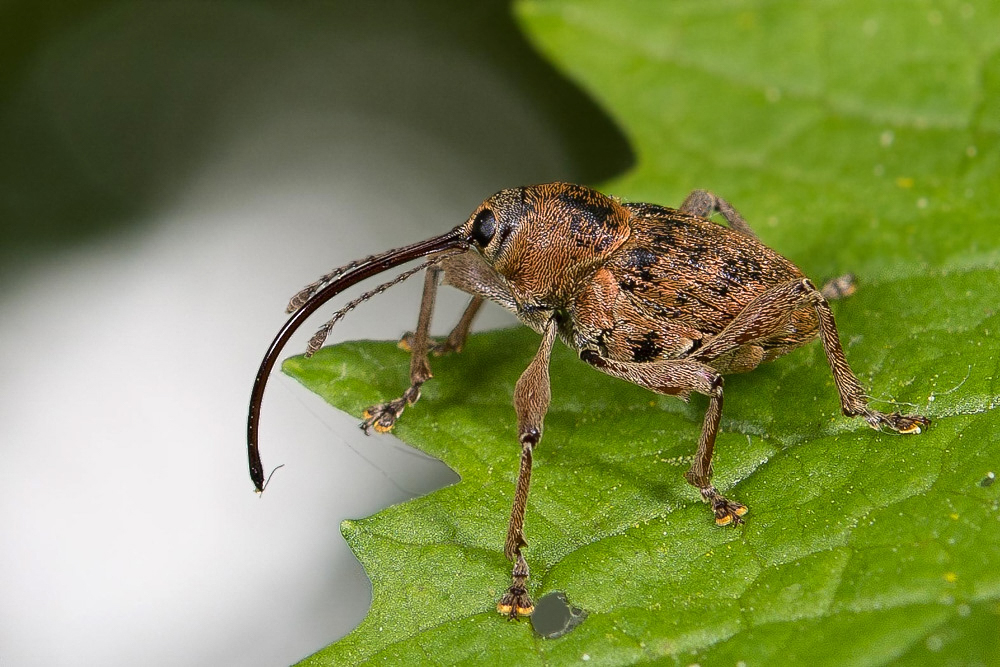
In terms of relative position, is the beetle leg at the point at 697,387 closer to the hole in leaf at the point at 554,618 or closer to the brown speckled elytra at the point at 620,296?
the brown speckled elytra at the point at 620,296

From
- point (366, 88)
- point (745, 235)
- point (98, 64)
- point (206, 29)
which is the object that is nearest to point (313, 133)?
point (366, 88)

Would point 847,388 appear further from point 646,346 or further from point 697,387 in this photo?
point 646,346

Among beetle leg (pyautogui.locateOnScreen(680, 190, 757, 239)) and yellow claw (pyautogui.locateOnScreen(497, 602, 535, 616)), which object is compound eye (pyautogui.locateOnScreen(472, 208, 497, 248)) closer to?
beetle leg (pyautogui.locateOnScreen(680, 190, 757, 239))

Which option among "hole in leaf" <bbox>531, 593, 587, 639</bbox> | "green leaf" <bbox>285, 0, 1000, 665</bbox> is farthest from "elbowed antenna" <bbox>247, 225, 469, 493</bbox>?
"hole in leaf" <bbox>531, 593, 587, 639</bbox>

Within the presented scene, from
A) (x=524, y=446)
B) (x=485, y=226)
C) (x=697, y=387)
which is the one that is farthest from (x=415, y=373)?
(x=697, y=387)

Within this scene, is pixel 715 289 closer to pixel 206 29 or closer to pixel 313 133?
pixel 313 133
